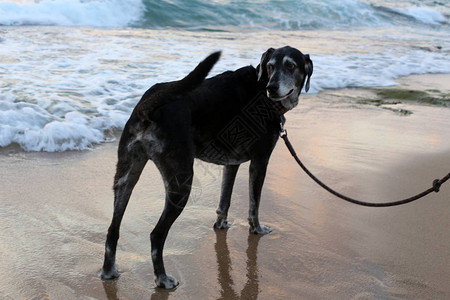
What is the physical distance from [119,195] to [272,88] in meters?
1.30

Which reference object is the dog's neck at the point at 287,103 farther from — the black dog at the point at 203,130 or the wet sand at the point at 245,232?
the wet sand at the point at 245,232

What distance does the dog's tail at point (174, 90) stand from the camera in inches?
115

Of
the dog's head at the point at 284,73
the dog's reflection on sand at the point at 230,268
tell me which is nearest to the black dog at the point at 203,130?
the dog's head at the point at 284,73

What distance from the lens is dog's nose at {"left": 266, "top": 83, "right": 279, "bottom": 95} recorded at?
345 centimetres

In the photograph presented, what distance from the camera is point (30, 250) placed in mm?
3352

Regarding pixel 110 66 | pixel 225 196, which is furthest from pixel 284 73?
pixel 110 66

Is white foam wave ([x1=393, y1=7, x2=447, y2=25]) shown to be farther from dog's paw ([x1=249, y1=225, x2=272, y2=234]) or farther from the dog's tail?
the dog's tail

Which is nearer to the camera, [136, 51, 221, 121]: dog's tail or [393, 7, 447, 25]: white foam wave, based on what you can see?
[136, 51, 221, 121]: dog's tail

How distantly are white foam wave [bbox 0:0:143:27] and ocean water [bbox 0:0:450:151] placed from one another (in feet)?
0.13

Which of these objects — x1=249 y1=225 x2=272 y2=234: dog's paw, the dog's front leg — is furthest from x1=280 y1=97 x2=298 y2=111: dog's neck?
x1=249 y1=225 x2=272 y2=234: dog's paw

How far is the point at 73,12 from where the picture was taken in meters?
17.5

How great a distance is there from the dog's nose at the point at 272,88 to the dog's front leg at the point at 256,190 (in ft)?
1.88

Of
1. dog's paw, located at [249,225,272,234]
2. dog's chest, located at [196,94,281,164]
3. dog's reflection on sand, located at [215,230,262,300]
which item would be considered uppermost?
dog's chest, located at [196,94,281,164]

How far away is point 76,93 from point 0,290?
496 cm
